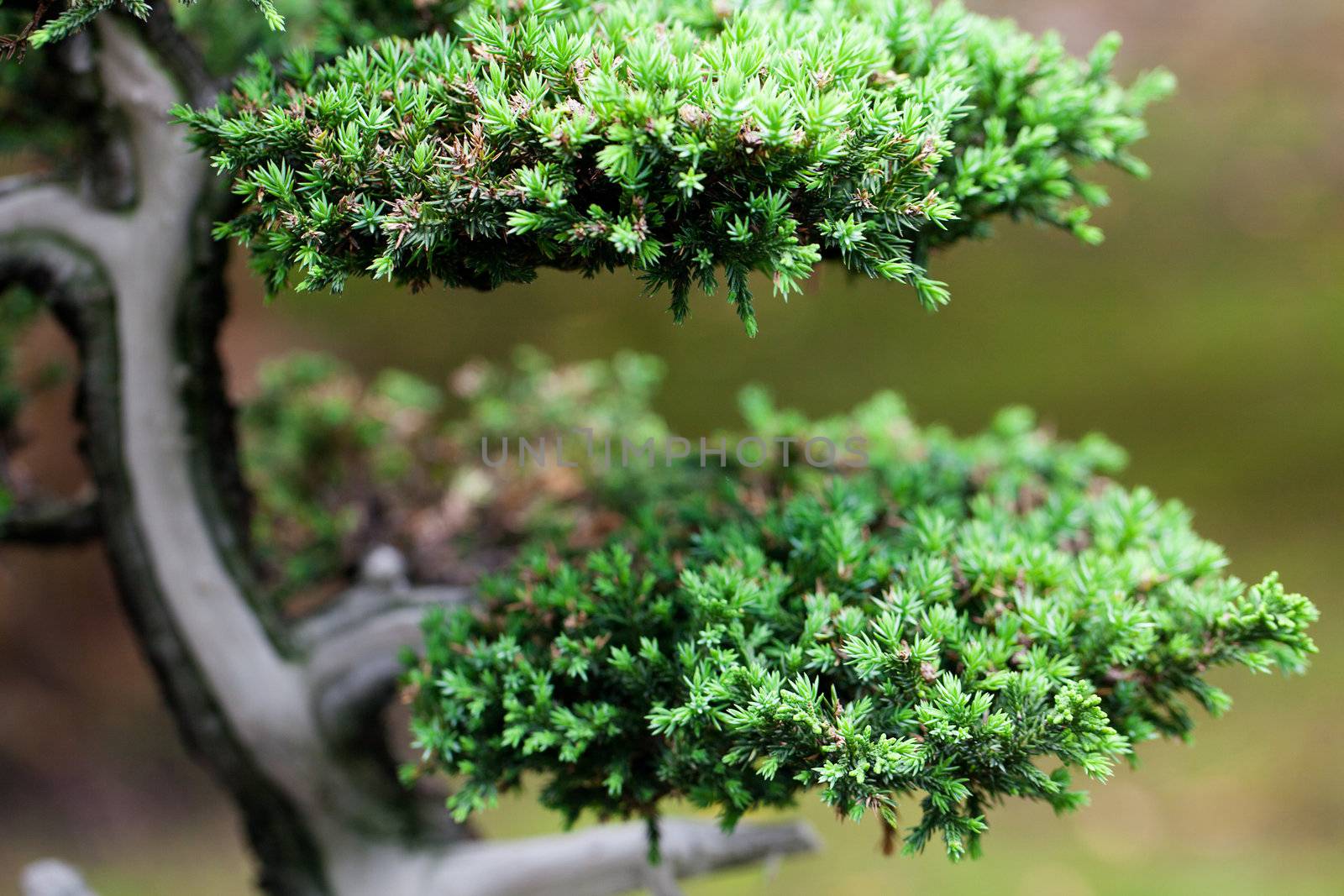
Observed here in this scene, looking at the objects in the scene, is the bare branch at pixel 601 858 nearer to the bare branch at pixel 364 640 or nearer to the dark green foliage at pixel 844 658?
the bare branch at pixel 364 640

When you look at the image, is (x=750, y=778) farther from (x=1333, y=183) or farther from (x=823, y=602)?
(x=1333, y=183)

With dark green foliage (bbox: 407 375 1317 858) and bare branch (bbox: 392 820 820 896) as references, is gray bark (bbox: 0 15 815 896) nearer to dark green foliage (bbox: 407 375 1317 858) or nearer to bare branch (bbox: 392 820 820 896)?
bare branch (bbox: 392 820 820 896)

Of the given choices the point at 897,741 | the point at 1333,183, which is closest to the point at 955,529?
the point at 897,741

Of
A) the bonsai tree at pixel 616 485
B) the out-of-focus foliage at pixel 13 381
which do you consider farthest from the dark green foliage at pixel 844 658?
the out-of-focus foliage at pixel 13 381

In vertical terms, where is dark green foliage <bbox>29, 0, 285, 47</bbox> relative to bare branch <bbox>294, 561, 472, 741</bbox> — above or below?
above

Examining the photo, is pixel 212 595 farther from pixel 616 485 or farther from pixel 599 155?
pixel 599 155

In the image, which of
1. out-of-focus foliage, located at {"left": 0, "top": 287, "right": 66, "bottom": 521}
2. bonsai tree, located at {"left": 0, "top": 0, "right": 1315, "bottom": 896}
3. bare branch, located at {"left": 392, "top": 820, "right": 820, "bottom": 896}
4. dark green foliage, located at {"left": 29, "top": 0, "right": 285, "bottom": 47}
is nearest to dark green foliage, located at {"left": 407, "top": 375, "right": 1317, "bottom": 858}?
bonsai tree, located at {"left": 0, "top": 0, "right": 1315, "bottom": 896}
